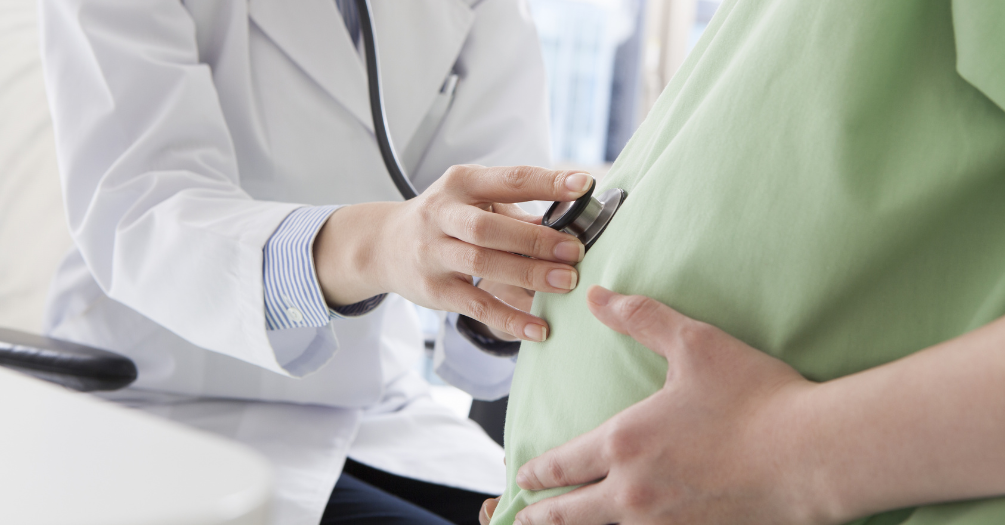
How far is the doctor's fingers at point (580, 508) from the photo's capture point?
1.30 feet

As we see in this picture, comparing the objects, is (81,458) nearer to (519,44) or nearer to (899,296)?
(899,296)

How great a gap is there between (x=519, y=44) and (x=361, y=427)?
632mm

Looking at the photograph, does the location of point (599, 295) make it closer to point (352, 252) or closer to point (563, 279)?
point (563, 279)

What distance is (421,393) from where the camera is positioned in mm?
1064

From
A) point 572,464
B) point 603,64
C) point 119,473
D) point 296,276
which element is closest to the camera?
point 119,473

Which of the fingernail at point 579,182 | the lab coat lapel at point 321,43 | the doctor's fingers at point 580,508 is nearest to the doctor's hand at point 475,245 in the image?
the fingernail at point 579,182

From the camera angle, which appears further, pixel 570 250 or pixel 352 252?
pixel 352 252

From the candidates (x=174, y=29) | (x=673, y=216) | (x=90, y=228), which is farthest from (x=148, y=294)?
(x=673, y=216)

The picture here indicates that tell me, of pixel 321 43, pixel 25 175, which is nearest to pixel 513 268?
pixel 321 43

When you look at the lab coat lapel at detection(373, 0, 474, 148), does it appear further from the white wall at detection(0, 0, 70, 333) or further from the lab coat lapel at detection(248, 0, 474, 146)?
the white wall at detection(0, 0, 70, 333)

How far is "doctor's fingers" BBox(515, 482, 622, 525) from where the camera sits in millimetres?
398

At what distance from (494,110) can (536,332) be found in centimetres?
61

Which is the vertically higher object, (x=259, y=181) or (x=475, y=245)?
(x=475, y=245)

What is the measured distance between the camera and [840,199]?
1.14ft
